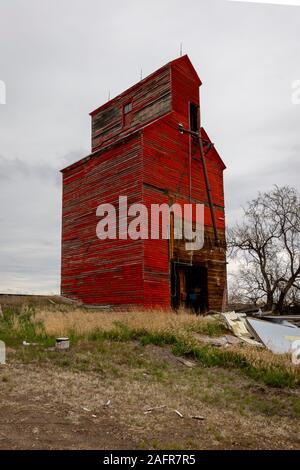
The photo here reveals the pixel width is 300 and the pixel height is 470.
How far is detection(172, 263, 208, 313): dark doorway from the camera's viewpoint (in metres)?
21.9

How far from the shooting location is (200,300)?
2336 cm

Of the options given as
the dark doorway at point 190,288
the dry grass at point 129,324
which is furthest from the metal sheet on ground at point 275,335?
the dark doorway at point 190,288

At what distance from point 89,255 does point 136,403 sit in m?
16.6

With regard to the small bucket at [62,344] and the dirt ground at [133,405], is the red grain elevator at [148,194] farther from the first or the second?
the dirt ground at [133,405]

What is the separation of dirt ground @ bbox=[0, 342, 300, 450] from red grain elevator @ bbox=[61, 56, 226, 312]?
1036 cm

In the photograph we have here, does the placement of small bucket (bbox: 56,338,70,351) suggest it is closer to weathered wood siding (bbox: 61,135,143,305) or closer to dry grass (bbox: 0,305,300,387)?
dry grass (bbox: 0,305,300,387)

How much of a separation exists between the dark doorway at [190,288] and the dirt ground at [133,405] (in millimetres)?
11440

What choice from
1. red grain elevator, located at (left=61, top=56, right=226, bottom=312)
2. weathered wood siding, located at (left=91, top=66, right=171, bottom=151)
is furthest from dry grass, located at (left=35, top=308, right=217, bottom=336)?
weathered wood siding, located at (left=91, top=66, right=171, bottom=151)

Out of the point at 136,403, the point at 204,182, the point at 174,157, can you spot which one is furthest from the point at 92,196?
the point at 136,403

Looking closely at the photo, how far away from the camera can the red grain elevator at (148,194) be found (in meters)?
20.9

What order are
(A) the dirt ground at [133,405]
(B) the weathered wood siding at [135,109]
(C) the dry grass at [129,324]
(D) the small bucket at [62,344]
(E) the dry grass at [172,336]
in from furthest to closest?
1. (B) the weathered wood siding at [135,109]
2. (C) the dry grass at [129,324]
3. (D) the small bucket at [62,344]
4. (E) the dry grass at [172,336]
5. (A) the dirt ground at [133,405]

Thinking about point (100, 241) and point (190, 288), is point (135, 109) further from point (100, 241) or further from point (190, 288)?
point (190, 288)

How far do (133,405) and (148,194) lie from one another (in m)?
15.1
